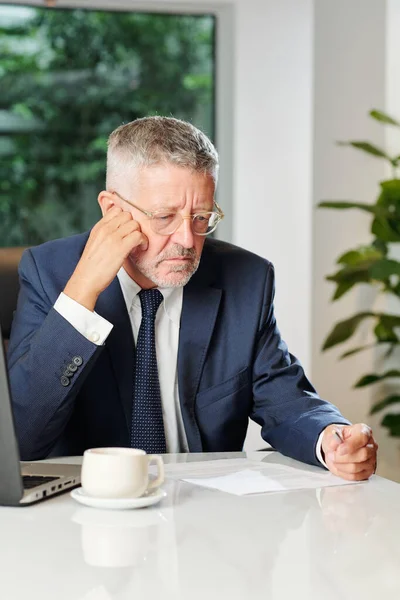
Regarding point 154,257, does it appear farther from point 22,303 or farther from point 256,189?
point 256,189

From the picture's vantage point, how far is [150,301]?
197 cm

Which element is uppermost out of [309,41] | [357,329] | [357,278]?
[309,41]

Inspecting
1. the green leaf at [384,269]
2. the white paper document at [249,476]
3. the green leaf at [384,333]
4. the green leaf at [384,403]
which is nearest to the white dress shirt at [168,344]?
the white paper document at [249,476]

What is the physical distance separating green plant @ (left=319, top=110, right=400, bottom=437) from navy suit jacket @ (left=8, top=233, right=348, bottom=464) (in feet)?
5.89

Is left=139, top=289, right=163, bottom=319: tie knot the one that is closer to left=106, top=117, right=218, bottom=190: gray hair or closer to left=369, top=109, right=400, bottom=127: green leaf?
left=106, top=117, right=218, bottom=190: gray hair

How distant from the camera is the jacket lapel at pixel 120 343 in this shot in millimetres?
1875

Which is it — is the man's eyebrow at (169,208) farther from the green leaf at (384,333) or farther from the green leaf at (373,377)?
the green leaf at (373,377)

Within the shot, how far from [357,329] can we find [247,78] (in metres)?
1.33

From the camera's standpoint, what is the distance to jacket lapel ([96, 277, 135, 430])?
1875 millimetres

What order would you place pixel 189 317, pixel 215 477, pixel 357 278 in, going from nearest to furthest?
pixel 215 477
pixel 189 317
pixel 357 278

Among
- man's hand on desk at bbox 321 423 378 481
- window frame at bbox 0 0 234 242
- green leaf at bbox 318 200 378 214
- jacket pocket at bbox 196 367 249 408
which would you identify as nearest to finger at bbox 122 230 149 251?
jacket pocket at bbox 196 367 249 408

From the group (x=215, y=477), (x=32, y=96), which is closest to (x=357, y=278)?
(x=32, y=96)

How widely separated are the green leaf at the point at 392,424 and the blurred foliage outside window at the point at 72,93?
1578mm

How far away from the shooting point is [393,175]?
4.26m
